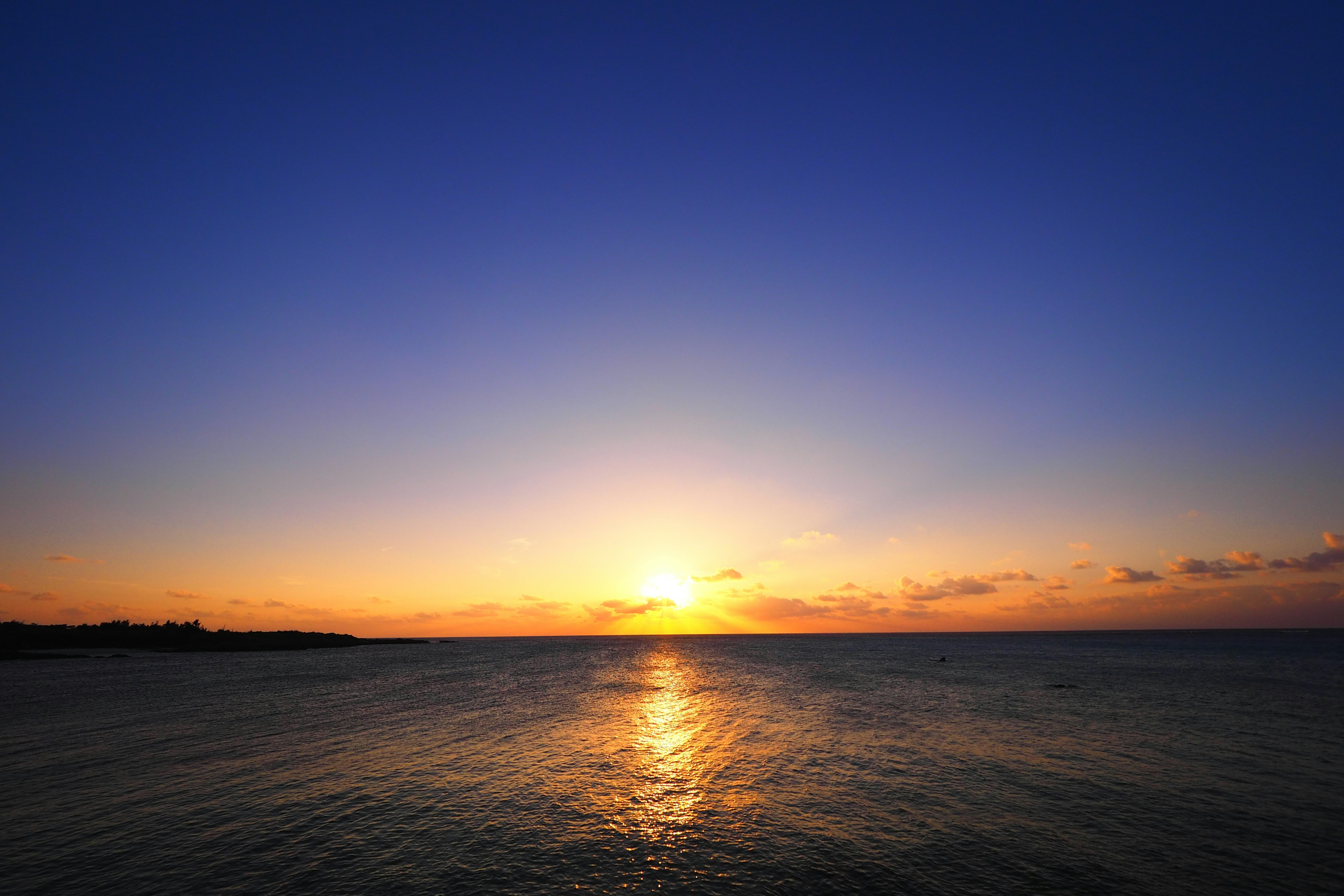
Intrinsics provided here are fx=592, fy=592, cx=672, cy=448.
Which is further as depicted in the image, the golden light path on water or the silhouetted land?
the silhouetted land

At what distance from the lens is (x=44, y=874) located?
1978 centimetres

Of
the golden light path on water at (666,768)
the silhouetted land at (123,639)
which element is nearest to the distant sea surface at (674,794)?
the golden light path on water at (666,768)

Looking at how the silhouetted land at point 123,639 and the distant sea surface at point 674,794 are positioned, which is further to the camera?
the silhouetted land at point 123,639

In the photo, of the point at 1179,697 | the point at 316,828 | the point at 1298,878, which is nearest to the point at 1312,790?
the point at 1298,878

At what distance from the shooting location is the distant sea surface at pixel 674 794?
2017 cm

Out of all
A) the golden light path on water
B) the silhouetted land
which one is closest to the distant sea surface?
the golden light path on water

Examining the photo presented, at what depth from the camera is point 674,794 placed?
29688 millimetres

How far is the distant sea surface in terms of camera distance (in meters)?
20.2

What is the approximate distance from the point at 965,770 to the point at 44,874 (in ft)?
131

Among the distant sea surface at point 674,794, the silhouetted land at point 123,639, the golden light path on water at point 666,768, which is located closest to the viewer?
the distant sea surface at point 674,794

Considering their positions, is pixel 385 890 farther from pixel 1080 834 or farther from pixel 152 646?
pixel 152 646

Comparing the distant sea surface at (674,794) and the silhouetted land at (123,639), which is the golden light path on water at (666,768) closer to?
the distant sea surface at (674,794)

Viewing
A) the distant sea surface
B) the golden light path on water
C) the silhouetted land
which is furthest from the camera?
the silhouetted land

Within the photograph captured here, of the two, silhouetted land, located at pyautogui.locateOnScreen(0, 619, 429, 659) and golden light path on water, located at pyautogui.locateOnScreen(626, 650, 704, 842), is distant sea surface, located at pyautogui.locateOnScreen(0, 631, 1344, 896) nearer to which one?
golden light path on water, located at pyautogui.locateOnScreen(626, 650, 704, 842)
